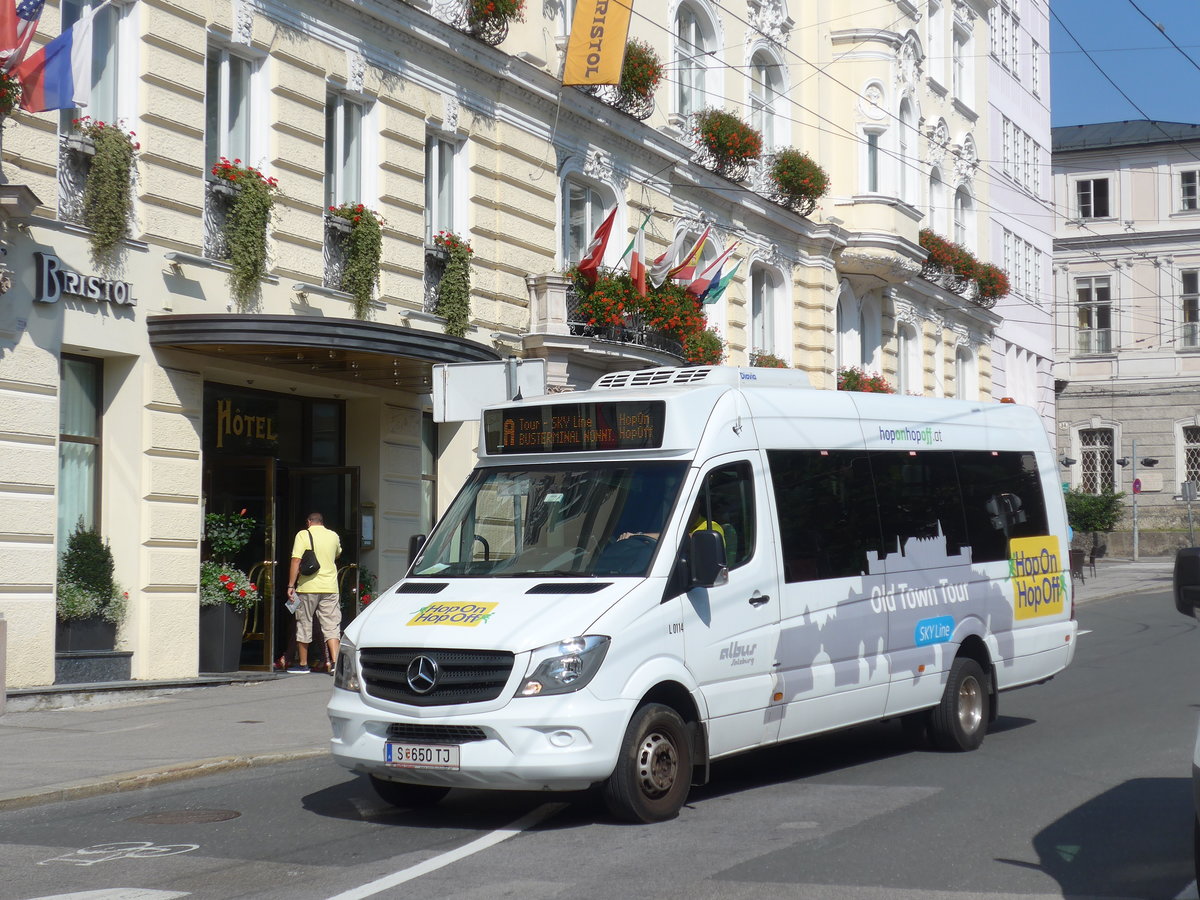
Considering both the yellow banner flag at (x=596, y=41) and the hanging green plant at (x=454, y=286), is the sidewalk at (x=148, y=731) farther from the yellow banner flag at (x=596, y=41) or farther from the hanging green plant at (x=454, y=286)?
the yellow banner flag at (x=596, y=41)

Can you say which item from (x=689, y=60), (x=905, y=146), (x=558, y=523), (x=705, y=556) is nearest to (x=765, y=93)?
(x=689, y=60)

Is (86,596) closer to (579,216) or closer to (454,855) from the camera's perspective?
(454,855)

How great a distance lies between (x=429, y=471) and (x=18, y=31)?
8.82m

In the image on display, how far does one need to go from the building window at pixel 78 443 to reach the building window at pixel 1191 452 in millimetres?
52355

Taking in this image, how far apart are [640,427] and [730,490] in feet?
2.28

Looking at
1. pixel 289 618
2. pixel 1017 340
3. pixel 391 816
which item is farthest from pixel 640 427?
pixel 1017 340

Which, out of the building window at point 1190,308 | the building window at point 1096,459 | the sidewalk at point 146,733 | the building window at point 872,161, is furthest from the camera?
the building window at point 1096,459

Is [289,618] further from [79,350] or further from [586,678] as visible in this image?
[586,678]

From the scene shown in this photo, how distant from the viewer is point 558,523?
9.58m

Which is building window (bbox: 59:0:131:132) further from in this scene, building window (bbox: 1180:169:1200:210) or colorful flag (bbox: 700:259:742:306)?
building window (bbox: 1180:169:1200:210)

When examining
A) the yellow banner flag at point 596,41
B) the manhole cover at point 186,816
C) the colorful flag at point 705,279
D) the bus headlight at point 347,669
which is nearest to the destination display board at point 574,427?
the bus headlight at point 347,669

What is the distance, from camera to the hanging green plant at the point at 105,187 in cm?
1491

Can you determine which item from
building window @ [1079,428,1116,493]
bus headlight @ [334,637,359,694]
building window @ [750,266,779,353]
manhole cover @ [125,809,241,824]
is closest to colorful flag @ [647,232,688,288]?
building window @ [750,266,779,353]

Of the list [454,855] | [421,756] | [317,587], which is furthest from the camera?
[317,587]
